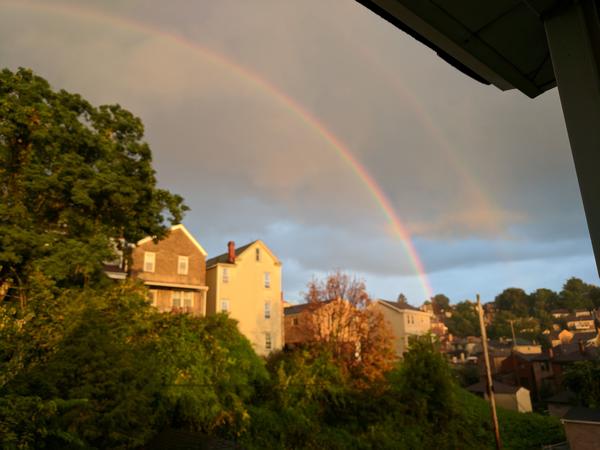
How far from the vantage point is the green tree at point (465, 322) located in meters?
134

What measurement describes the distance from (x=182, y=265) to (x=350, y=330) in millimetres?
16294

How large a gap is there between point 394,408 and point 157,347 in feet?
56.4

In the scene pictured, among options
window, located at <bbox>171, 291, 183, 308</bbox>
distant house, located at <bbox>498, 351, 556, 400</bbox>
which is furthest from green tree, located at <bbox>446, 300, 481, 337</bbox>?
window, located at <bbox>171, 291, 183, 308</bbox>

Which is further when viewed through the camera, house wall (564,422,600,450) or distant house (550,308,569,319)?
distant house (550,308,569,319)

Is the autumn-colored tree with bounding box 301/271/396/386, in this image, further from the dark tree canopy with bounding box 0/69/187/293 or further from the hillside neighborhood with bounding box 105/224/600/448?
the dark tree canopy with bounding box 0/69/187/293

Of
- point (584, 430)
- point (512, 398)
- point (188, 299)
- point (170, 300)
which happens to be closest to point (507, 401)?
point (512, 398)

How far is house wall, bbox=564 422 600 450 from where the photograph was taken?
75.1ft

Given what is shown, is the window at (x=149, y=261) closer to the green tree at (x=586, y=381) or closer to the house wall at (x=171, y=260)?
the house wall at (x=171, y=260)

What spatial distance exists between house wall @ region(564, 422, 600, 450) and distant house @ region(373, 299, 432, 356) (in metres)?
32.7

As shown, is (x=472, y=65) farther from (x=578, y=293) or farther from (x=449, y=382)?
(x=578, y=293)

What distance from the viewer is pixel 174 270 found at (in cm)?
3622

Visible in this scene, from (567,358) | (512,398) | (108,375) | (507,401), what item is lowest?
(507,401)

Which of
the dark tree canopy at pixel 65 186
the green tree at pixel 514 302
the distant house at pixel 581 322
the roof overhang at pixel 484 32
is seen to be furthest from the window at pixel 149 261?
the green tree at pixel 514 302

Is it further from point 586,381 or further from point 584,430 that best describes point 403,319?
point 584,430
